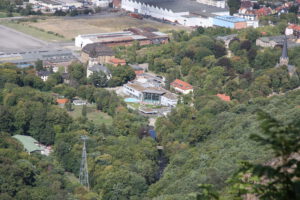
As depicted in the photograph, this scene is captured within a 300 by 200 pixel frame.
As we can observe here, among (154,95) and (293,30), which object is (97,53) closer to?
(154,95)

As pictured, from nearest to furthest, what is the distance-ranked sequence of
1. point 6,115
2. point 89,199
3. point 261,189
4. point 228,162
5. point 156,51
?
point 261,189
point 228,162
point 89,199
point 6,115
point 156,51

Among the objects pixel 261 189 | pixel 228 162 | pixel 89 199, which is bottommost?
pixel 89 199

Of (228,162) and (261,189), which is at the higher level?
(261,189)

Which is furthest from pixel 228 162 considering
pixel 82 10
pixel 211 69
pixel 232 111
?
pixel 82 10

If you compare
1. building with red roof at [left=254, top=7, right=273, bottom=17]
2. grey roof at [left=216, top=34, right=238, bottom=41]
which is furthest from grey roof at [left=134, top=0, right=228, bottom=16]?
grey roof at [left=216, top=34, right=238, bottom=41]

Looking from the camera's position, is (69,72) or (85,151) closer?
(85,151)

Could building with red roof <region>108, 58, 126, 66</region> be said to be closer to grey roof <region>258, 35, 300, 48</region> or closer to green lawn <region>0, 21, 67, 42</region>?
green lawn <region>0, 21, 67, 42</region>

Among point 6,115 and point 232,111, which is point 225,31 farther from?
point 6,115
